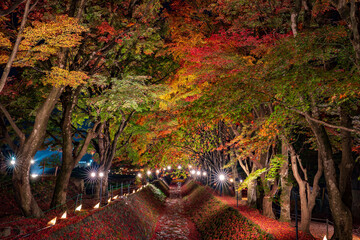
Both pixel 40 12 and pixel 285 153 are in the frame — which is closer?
pixel 40 12

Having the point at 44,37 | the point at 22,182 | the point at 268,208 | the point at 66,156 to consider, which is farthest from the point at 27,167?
the point at 268,208

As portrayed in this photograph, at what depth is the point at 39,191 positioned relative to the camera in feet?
56.7

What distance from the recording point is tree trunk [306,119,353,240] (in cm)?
669

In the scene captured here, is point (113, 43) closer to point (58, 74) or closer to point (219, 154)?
point (58, 74)

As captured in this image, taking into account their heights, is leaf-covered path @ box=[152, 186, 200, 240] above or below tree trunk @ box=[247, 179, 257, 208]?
below

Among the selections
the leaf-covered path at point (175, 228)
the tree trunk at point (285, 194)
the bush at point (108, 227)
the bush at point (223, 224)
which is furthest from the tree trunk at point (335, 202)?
the leaf-covered path at point (175, 228)

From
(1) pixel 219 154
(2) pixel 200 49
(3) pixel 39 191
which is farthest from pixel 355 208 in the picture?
(3) pixel 39 191

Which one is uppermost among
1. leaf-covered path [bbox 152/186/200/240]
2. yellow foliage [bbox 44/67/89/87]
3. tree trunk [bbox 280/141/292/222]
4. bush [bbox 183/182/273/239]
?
yellow foliage [bbox 44/67/89/87]

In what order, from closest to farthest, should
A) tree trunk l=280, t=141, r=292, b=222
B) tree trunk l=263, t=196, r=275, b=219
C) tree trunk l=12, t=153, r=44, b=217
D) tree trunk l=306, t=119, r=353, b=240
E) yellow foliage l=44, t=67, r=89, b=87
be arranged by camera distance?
tree trunk l=306, t=119, r=353, b=240, tree trunk l=12, t=153, r=44, b=217, yellow foliage l=44, t=67, r=89, b=87, tree trunk l=280, t=141, r=292, b=222, tree trunk l=263, t=196, r=275, b=219

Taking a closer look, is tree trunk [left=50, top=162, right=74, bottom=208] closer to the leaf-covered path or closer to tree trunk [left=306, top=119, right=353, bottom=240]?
the leaf-covered path

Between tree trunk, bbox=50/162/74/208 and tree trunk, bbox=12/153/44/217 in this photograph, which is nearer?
tree trunk, bbox=12/153/44/217

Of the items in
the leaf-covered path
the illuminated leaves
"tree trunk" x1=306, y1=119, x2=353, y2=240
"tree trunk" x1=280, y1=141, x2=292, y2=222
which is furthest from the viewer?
the leaf-covered path

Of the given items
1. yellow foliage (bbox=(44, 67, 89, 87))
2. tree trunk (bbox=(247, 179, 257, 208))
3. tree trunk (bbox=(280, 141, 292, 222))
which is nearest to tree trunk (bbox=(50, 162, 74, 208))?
yellow foliage (bbox=(44, 67, 89, 87))

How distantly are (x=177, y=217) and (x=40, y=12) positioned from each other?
59.7 feet
